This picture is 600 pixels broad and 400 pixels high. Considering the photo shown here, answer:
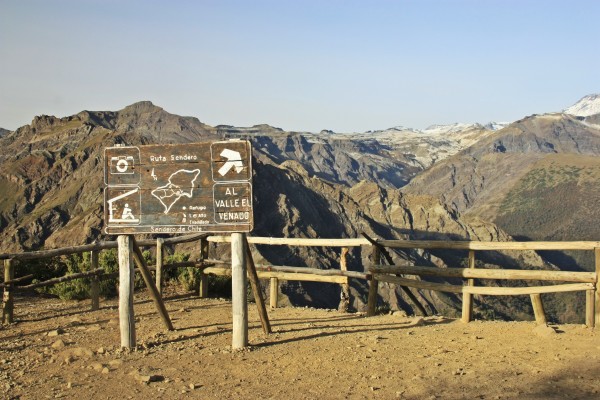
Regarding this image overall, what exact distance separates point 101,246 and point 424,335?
617cm

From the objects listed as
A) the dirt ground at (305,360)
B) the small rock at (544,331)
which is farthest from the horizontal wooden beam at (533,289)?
the small rock at (544,331)

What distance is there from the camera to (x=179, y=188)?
8484mm

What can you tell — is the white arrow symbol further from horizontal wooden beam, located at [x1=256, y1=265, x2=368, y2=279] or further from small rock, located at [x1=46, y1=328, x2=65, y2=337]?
horizontal wooden beam, located at [x1=256, y1=265, x2=368, y2=279]

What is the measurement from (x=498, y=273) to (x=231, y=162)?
15.7 feet

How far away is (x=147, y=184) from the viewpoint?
28.1ft

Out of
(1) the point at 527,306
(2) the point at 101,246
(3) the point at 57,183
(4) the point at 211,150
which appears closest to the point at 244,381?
(4) the point at 211,150

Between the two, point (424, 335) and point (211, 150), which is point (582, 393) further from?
point (211, 150)

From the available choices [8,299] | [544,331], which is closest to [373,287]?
[544,331]

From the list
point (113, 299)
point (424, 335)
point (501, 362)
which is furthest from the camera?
point (113, 299)

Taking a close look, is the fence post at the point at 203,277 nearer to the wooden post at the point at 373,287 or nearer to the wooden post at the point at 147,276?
the wooden post at the point at 373,287

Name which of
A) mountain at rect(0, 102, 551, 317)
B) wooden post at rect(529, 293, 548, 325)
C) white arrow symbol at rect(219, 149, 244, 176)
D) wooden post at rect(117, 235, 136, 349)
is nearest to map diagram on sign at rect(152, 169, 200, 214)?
white arrow symbol at rect(219, 149, 244, 176)

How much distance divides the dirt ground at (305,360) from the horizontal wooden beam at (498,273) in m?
0.79

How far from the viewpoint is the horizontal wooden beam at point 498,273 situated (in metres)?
9.57

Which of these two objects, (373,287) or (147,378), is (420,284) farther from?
(147,378)
